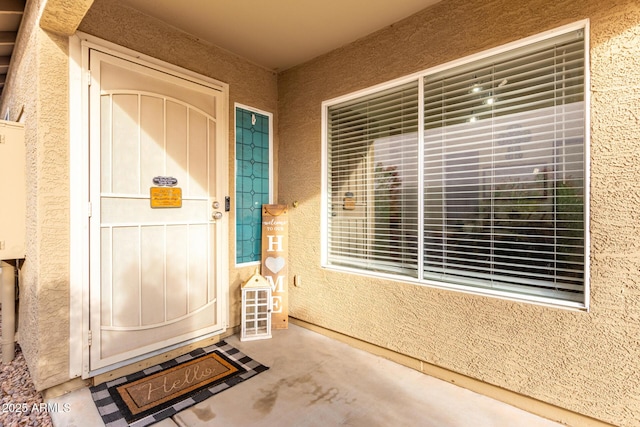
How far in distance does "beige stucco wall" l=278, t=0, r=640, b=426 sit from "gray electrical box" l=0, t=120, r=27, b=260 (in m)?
2.62

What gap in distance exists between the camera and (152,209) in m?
2.51

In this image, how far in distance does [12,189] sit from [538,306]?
3.80 metres

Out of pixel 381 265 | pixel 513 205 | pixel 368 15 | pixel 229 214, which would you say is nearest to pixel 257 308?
pixel 229 214

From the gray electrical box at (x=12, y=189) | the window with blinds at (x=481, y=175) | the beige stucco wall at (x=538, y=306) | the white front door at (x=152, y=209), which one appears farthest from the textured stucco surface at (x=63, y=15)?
the window with blinds at (x=481, y=175)

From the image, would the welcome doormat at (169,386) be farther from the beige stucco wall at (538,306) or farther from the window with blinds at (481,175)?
the window with blinds at (481,175)

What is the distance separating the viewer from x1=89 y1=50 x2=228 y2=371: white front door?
2246 millimetres

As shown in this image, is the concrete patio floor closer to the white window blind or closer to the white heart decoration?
the white window blind

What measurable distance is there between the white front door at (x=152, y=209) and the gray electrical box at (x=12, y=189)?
0.62 metres

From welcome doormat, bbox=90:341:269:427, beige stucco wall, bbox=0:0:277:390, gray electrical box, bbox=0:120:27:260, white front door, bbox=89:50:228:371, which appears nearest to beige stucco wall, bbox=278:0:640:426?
welcome doormat, bbox=90:341:269:427

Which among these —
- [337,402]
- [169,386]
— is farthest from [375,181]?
[169,386]

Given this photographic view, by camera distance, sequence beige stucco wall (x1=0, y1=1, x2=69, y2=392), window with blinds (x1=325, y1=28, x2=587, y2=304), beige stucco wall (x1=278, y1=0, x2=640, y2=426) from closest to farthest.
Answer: beige stucco wall (x1=278, y1=0, x2=640, y2=426)
window with blinds (x1=325, y1=28, x2=587, y2=304)
beige stucco wall (x1=0, y1=1, x2=69, y2=392)

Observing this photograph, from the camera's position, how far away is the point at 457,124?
89.9 inches

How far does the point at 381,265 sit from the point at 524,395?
51.6 inches

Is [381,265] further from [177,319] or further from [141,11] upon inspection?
[141,11]
